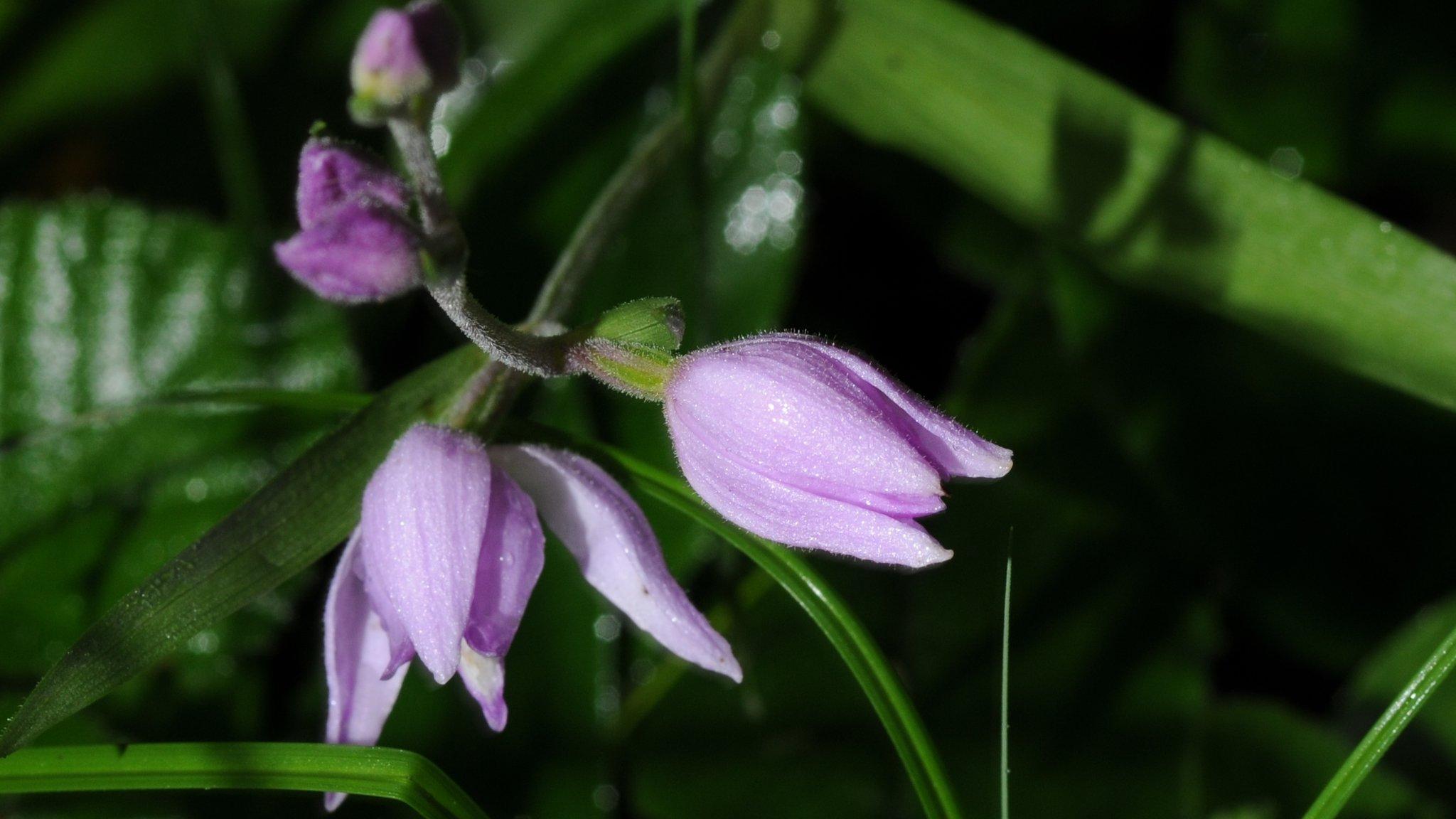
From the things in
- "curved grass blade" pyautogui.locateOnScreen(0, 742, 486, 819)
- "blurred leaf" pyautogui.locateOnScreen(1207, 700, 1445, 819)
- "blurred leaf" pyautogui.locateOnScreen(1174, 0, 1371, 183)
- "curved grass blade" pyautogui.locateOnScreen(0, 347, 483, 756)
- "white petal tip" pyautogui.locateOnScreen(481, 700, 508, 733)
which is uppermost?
"blurred leaf" pyautogui.locateOnScreen(1174, 0, 1371, 183)

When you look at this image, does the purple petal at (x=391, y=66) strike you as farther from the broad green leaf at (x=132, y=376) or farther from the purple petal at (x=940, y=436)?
the broad green leaf at (x=132, y=376)

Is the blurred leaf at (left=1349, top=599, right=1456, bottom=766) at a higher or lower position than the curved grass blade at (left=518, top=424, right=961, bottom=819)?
lower

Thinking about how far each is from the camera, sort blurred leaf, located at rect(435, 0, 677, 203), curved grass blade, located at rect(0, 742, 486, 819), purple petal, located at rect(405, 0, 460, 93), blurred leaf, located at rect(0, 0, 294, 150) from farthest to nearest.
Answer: blurred leaf, located at rect(0, 0, 294, 150)
blurred leaf, located at rect(435, 0, 677, 203)
curved grass blade, located at rect(0, 742, 486, 819)
purple petal, located at rect(405, 0, 460, 93)

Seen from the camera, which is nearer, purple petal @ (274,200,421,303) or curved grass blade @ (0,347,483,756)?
purple petal @ (274,200,421,303)

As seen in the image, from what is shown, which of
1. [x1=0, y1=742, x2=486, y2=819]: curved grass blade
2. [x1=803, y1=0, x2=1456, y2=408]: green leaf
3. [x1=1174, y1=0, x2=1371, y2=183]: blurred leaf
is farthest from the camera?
[x1=1174, y1=0, x2=1371, y2=183]: blurred leaf

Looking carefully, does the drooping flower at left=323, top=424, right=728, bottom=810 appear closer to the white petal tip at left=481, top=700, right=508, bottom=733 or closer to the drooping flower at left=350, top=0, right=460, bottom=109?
the white petal tip at left=481, top=700, right=508, bottom=733

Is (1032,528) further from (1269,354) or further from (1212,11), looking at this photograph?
(1212,11)

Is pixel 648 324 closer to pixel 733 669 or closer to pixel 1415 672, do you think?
pixel 733 669

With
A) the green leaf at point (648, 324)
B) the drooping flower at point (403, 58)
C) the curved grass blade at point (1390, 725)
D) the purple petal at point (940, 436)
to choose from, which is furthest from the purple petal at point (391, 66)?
the curved grass blade at point (1390, 725)

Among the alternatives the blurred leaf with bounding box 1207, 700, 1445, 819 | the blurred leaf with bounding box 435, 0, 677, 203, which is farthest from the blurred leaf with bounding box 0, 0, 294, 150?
the blurred leaf with bounding box 1207, 700, 1445, 819
